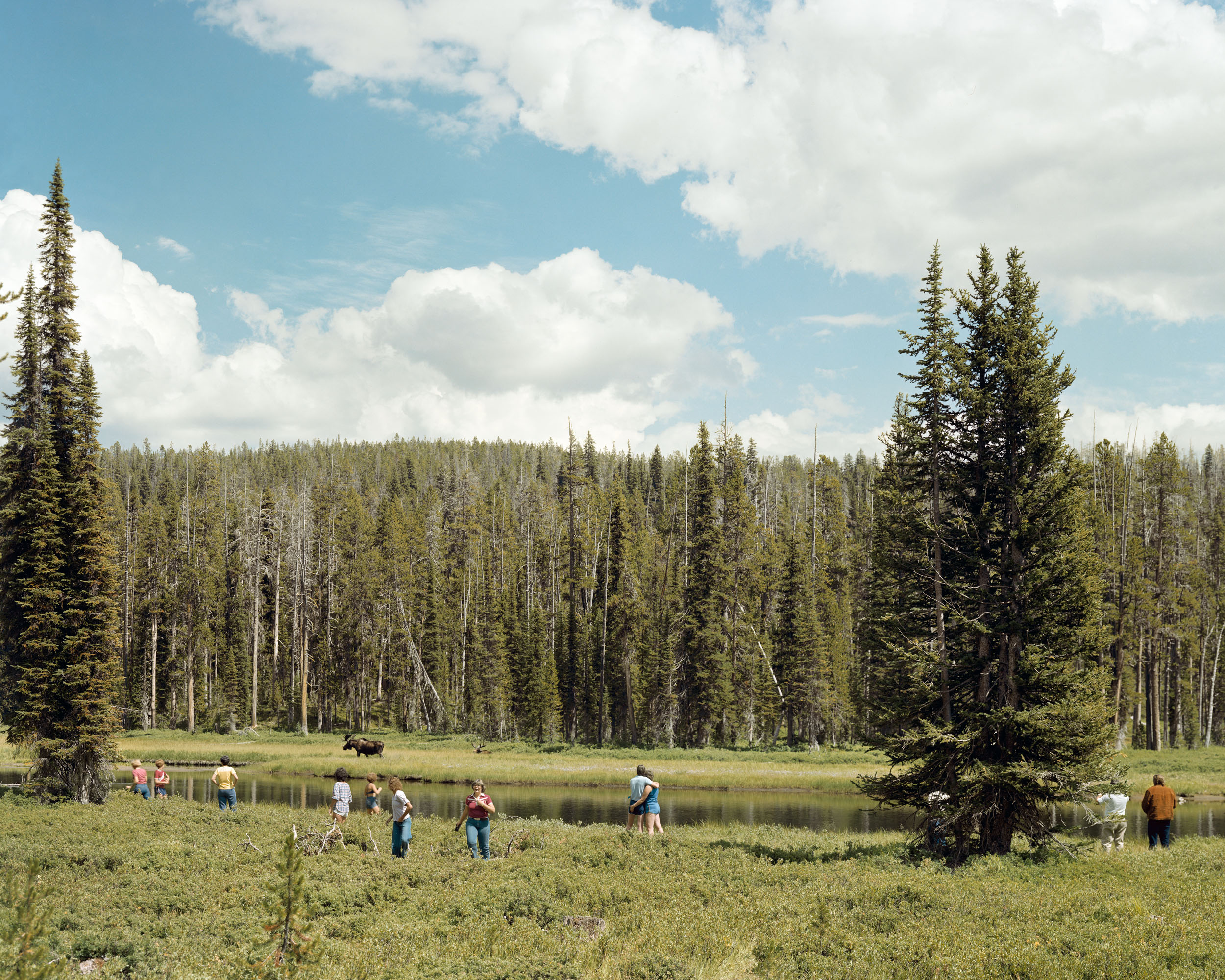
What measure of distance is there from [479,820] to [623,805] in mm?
17690

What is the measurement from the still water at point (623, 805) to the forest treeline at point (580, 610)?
9.50m

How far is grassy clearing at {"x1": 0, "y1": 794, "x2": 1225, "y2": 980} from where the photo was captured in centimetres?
1079

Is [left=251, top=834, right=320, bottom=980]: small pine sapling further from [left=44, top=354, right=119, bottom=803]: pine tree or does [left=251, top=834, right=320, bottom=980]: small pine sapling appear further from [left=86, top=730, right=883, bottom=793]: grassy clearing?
[left=86, top=730, right=883, bottom=793]: grassy clearing

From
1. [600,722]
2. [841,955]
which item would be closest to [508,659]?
[600,722]

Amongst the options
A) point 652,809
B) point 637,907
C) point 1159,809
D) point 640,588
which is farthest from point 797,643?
point 637,907

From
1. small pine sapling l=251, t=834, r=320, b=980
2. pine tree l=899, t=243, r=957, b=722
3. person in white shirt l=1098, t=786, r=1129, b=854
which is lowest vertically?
person in white shirt l=1098, t=786, r=1129, b=854

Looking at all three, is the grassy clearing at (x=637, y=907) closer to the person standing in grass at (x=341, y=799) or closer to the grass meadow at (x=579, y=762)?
the person standing in grass at (x=341, y=799)

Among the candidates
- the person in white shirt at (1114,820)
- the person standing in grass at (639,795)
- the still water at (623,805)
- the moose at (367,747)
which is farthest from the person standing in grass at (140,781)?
the person in white shirt at (1114,820)

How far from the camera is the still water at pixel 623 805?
29734 mm

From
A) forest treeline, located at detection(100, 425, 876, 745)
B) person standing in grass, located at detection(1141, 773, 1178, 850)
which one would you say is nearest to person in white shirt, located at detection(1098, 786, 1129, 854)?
person standing in grass, located at detection(1141, 773, 1178, 850)

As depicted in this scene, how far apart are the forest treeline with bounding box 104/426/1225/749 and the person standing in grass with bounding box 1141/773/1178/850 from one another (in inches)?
817

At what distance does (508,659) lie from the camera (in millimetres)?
64188

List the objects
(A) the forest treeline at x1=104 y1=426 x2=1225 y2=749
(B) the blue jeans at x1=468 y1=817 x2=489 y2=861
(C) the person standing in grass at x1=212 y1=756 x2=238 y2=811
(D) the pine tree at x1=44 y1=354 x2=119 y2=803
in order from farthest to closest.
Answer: (A) the forest treeline at x1=104 y1=426 x2=1225 y2=749 < (D) the pine tree at x1=44 y1=354 x2=119 y2=803 < (C) the person standing in grass at x1=212 y1=756 x2=238 y2=811 < (B) the blue jeans at x1=468 y1=817 x2=489 y2=861

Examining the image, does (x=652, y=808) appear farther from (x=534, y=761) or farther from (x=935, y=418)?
(x=534, y=761)
